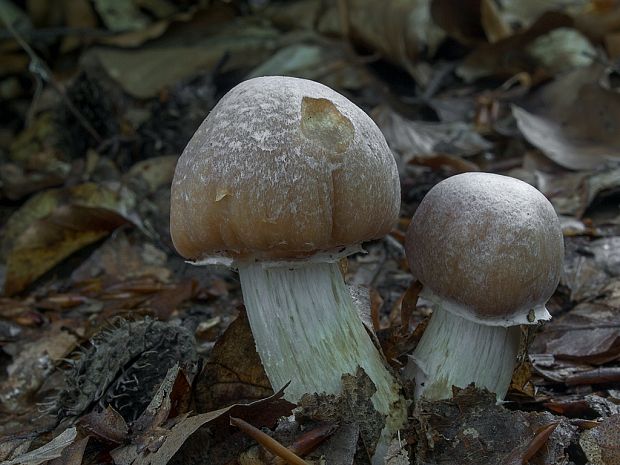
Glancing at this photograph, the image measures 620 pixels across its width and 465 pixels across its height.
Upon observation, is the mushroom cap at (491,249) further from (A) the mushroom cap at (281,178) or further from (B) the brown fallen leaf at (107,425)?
(B) the brown fallen leaf at (107,425)

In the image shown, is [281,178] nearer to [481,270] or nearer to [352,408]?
[481,270]

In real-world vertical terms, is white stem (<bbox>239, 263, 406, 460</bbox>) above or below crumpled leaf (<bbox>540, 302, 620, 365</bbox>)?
above

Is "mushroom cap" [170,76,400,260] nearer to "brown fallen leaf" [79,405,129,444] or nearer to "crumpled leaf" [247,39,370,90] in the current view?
"brown fallen leaf" [79,405,129,444]

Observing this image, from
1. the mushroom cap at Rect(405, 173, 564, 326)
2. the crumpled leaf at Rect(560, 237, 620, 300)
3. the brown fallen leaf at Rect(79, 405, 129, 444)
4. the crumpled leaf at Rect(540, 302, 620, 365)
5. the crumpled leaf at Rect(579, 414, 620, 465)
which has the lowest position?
the crumpled leaf at Rect(560, 237, 620, 300)

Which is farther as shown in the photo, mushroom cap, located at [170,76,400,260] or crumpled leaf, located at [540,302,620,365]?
crumpled leaf, located at [540,302,620,365]

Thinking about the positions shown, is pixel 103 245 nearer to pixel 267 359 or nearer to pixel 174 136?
pixel 174 136

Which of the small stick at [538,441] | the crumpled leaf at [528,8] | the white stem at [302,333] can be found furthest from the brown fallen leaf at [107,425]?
the crumpled leaf at [528,8]

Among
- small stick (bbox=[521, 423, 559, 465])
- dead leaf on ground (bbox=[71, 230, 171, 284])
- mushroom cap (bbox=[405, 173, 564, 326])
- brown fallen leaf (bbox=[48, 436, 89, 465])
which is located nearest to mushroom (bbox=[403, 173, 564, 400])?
mushroom cap (bbox=[405, 173, 564, 326])
